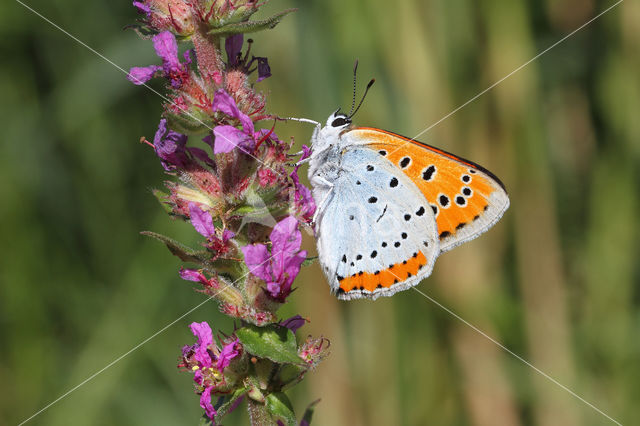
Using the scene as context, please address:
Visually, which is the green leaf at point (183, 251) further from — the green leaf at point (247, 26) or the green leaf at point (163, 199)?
the green leaf at point (247, 26)

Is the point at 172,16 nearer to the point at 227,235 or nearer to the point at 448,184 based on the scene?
the point at 227,235

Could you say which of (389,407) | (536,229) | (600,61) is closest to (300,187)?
(389,407)

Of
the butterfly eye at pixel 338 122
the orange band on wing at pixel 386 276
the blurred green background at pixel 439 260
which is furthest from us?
the blurred green background at pixel 439 260

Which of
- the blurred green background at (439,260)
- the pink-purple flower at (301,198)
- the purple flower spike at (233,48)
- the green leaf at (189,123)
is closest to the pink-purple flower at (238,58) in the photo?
the purple flower spike at (233,48)

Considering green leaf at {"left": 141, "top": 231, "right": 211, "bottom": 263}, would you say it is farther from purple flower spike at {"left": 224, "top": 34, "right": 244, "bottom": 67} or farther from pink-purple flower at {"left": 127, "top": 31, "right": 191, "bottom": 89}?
purple flower spike at {"left": 224, "top": 34, "right": 244, "bottom": 67}

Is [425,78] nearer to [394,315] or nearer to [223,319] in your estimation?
[394,315]

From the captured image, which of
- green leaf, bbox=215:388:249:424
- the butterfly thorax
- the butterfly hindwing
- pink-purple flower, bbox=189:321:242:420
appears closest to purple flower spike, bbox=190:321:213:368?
pink-purple flower, bbox=189:321:242:420

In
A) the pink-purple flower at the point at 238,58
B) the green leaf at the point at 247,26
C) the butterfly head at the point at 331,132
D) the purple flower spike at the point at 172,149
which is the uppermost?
the green leaf at the point at 247,26

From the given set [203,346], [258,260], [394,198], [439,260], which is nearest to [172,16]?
[258,260]
